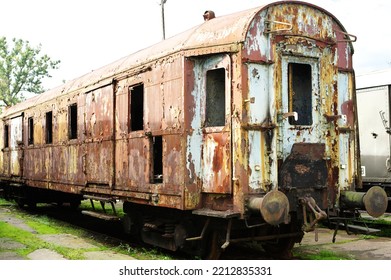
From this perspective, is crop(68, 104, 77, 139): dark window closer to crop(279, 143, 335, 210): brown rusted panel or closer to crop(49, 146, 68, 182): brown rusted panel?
crop(49, 146, 68, 182): brown rusted panel

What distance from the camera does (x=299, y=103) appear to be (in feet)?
24.7

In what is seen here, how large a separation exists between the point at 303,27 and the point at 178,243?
3.64 metres

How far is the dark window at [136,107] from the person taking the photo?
9.04 m

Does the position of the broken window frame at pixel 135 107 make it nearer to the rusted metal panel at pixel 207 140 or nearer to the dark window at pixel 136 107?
the dark window at pixel 136 107

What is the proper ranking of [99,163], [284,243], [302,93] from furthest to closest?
[99,163], [284,243], [302,93]

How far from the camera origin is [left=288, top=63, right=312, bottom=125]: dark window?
7484 millimetres

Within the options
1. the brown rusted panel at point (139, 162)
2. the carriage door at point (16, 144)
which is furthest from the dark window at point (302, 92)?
the carriage door at point (16, 144)

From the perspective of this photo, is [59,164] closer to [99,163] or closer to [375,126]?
[99,163]

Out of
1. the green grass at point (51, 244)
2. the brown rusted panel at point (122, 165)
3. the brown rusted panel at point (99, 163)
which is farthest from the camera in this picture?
the brown rusted panel at point (99, 163)

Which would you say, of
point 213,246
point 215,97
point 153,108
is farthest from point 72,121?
point 213,246

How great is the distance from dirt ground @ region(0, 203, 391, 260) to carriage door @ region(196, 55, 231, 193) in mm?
1826

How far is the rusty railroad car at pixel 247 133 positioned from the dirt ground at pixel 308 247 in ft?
2.92

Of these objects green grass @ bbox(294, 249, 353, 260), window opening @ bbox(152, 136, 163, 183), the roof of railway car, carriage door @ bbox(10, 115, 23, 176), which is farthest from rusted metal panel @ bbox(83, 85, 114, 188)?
carriage door @ bbox(10, 115, 23, 176)

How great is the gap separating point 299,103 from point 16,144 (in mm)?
12238
